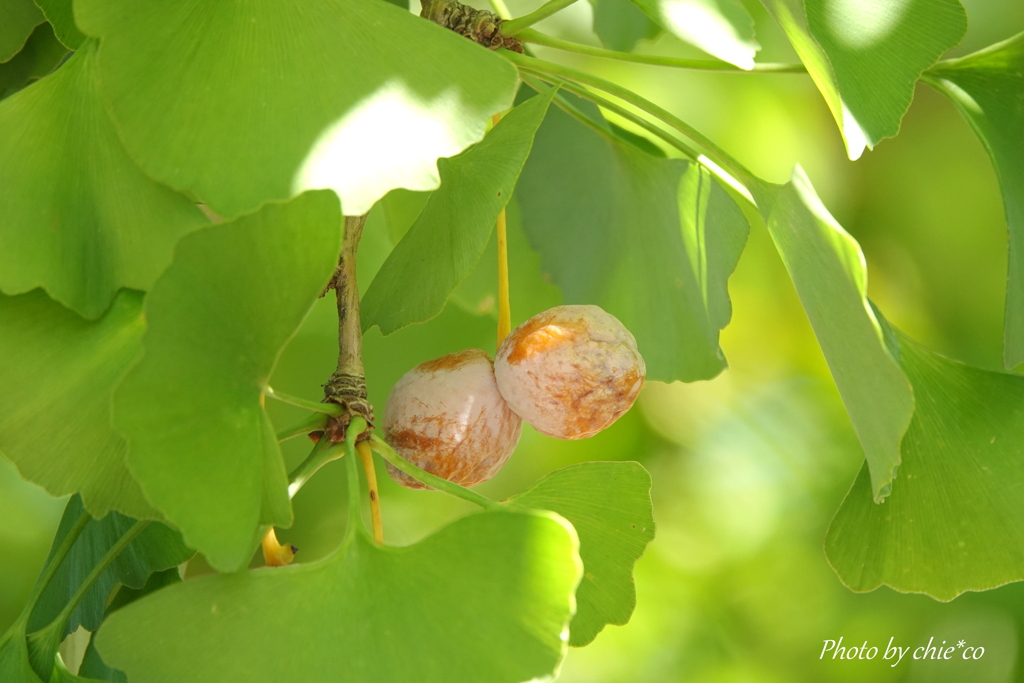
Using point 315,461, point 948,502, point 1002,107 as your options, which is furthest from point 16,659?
point 1002,107

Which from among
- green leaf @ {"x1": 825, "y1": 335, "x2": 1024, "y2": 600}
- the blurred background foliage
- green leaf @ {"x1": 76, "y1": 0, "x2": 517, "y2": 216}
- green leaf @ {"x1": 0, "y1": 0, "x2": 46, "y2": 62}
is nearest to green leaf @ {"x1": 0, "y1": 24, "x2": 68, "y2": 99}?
green leaf @ {"x1": 0, "y1": 0, "x2": 46, "y2": 62}

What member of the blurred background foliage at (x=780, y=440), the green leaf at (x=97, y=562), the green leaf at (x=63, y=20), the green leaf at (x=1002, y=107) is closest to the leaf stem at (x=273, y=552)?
the green leaf at (x=97, y=562)

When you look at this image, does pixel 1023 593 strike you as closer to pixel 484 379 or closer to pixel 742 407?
pixel 742 407

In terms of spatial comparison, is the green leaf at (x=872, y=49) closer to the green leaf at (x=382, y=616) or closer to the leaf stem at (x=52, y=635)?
the green leaf at (x=382, y=616)

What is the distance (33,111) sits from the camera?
26cm

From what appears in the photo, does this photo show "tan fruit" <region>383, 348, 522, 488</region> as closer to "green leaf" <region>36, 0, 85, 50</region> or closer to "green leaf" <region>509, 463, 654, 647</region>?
"green leaf" <region>509, 463, 654, 647</region>

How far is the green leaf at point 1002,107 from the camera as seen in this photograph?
34cm

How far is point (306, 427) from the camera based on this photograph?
277 millimetres

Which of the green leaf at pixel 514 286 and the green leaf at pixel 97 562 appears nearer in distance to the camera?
the green leaf at pixel 97 562

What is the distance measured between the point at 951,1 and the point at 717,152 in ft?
0.31

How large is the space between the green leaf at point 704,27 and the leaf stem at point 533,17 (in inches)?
1.3

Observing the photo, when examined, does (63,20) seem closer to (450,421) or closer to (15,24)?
(15,24)

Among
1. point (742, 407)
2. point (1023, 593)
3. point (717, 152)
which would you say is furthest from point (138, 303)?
point (1023, 593)

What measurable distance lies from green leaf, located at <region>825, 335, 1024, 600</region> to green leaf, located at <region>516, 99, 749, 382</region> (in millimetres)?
106
